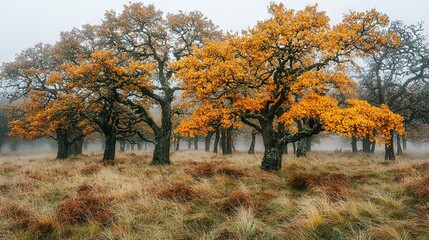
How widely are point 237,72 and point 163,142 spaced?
866 centimetres

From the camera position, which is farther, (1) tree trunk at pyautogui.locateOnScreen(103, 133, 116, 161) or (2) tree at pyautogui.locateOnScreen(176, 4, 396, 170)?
(1) tree trunk at pyautogui.locateOnScreen(103, 133, 116, 161)

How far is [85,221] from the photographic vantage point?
6996mm

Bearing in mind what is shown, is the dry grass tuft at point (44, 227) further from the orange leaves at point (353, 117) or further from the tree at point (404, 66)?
the tree at point (404, 66)

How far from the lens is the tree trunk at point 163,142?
1861cm

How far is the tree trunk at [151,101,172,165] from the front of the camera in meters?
18.6

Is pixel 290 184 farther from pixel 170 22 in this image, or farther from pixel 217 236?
pixel 170 22

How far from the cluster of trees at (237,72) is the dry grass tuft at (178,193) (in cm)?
499

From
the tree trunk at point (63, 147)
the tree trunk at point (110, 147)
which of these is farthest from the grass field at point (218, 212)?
the tree trunk at point (63, 147)

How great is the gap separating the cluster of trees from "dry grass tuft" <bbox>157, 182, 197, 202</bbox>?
499 centimetres

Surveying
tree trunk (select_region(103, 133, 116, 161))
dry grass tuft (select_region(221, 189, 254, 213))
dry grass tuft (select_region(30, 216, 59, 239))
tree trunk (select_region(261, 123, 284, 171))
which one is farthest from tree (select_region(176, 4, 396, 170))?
tree trunk (select_region(103, 133, 116, 161))

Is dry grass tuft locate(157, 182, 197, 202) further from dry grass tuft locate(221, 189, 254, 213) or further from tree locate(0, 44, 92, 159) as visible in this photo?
tree locate(0, 44, 92, 159)

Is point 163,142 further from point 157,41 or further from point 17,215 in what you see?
point 17,215

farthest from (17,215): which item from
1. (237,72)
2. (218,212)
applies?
(237,72)

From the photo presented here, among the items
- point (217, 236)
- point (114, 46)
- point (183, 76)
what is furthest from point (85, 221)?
point (114, 46)
